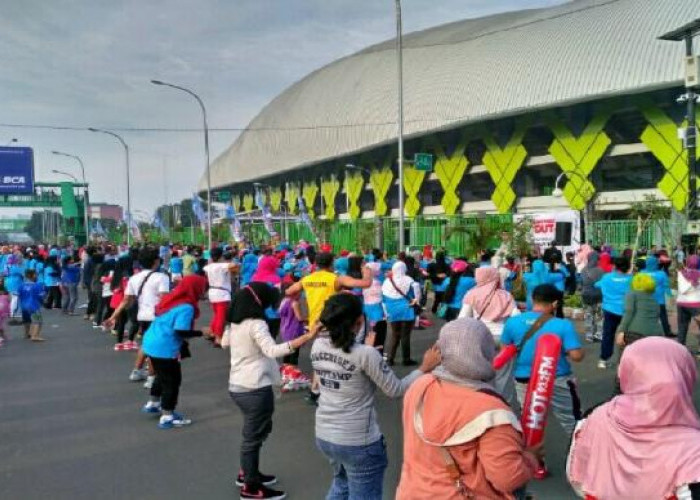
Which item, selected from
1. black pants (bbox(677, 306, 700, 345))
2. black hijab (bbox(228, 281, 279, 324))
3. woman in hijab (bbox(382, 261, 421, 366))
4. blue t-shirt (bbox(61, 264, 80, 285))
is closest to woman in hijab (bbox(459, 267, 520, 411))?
black hijab (bbox(228, 281, 279, 324))

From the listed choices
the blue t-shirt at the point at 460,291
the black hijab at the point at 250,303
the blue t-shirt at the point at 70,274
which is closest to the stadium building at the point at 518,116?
the blue t-shirt at the point at 70,274

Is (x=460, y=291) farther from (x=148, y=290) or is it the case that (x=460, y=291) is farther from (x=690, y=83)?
(x=690, y=83)

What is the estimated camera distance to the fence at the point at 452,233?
66.5 ft

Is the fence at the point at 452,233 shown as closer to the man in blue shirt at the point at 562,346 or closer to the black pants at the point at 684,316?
the black pants at the point at 684,316

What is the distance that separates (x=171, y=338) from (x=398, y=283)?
362 centimetres

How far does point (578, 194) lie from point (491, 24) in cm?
2236

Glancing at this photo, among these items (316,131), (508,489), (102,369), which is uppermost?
(316,131)

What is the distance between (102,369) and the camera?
29.9ft

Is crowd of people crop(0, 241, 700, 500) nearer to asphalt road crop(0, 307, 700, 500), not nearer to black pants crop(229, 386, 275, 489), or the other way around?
black pants crop(229, 386, 275, 489)

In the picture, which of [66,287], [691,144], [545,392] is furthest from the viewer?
[66,287]

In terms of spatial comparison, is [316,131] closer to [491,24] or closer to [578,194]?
[491,24]

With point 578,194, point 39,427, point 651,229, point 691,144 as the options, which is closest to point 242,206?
point 578,194

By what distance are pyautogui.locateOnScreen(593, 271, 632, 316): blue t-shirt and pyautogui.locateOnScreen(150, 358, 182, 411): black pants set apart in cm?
545

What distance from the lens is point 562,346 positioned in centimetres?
458
